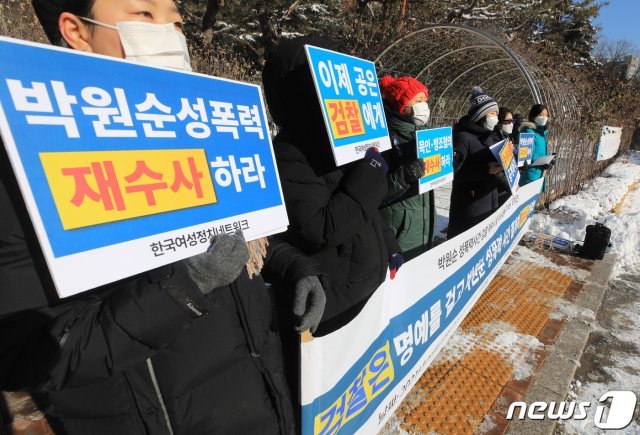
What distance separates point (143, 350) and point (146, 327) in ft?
0.25

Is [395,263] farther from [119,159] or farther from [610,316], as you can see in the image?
Result: [610,316]

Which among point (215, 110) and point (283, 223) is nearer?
point (215, 110)

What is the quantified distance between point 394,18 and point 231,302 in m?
10.7

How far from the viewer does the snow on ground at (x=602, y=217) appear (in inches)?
213

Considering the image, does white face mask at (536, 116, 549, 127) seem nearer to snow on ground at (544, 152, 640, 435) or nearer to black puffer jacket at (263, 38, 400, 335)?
snow on ground at (544, 152, 640, 435)

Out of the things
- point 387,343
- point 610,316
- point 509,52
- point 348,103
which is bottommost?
point 610,316

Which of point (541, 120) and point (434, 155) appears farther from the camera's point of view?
point (541, 120)

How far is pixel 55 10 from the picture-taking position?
43.1 inches

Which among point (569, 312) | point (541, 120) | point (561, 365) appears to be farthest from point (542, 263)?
point (541, 120)

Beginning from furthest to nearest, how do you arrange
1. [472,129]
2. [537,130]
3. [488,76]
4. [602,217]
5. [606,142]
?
[488,76], [606,142], [602,217], [537,130], [472,129]

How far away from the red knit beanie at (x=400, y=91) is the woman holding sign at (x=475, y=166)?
4.07 ft

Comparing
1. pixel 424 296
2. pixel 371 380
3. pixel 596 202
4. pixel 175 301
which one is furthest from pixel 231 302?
pixel 596 202

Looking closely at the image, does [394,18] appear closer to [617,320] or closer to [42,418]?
[617,320]

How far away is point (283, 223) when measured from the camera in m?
1.31
